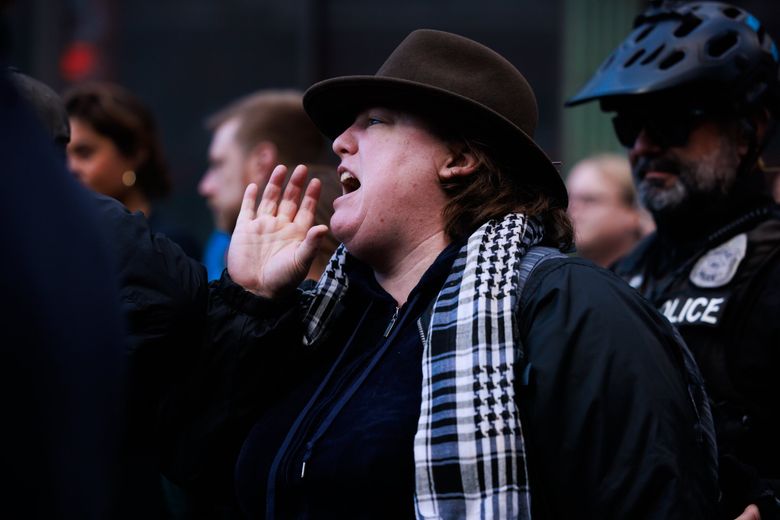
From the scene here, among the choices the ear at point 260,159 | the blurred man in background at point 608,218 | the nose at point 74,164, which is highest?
the ear at point 260,159

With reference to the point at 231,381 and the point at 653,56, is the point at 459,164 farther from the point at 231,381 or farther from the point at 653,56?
the point at 653,56

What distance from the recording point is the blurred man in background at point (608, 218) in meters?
5.65

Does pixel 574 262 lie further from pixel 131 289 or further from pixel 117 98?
pixel 117 98

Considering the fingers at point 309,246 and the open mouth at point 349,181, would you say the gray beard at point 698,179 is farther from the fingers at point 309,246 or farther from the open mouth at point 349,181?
the fingers at point 309,246

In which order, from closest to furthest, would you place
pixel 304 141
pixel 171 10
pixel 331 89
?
pixel 331 89
pixel 304 141
pixel 171 10

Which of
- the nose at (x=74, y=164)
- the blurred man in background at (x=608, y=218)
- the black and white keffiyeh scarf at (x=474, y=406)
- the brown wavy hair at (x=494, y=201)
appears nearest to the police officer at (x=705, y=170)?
the brown wavy hair at (x=494, y=201)

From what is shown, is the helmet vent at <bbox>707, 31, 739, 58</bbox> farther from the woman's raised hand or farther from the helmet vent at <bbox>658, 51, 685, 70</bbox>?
the woman's raised hand

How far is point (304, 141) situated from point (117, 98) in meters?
0.94

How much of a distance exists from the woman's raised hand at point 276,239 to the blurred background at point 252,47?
5245 millimetres

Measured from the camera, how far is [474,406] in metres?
2.19

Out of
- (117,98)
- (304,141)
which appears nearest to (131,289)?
(304,141)

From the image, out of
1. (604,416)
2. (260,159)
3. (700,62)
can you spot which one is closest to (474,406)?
(604,416)

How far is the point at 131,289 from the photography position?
8.21ft

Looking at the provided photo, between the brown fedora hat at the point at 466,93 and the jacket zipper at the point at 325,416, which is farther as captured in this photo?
the brown fedora hat at the point at 466,93
